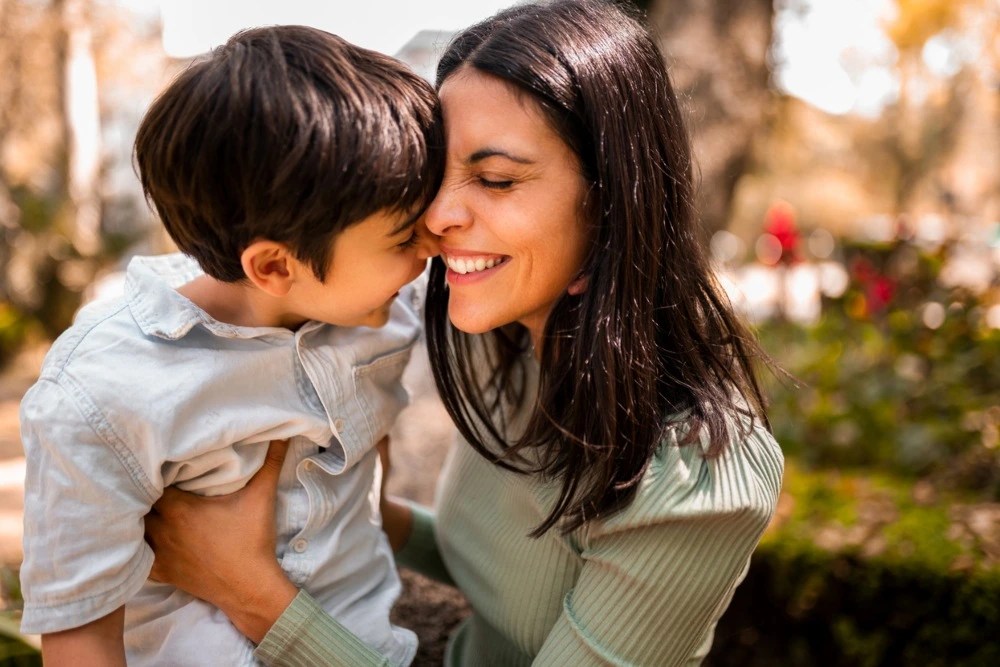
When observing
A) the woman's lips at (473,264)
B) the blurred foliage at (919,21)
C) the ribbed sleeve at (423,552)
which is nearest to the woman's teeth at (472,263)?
the woman's lips at (473,264)

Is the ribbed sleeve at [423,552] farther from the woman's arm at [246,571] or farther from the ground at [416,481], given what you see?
the woman's arm at [246,571]

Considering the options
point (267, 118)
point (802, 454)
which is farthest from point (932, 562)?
point (267, 118)

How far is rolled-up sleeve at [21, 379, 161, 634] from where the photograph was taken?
127cm

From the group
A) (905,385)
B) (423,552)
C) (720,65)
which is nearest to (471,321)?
(423,552)

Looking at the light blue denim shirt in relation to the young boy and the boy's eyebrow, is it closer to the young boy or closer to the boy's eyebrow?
the young boy

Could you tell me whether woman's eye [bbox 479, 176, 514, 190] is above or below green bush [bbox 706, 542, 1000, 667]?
above

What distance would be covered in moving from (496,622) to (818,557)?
130 cm

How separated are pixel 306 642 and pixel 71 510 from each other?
42 centimetres

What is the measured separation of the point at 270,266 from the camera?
144 centimetres

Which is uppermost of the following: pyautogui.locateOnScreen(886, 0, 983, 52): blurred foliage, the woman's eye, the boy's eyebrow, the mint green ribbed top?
pyautogui.locateOnScreen(886, 0, 983, 52): blurred foliage

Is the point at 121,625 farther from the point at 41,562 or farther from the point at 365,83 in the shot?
the point at 365,83

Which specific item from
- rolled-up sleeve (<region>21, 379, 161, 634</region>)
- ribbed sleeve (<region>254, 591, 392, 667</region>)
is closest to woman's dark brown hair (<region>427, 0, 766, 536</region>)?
ribbed sleeve (<region>254, 591, 392, 667</region>)

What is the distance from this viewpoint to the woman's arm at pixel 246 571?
1433 mm

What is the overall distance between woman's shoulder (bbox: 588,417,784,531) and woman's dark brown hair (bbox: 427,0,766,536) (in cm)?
1
